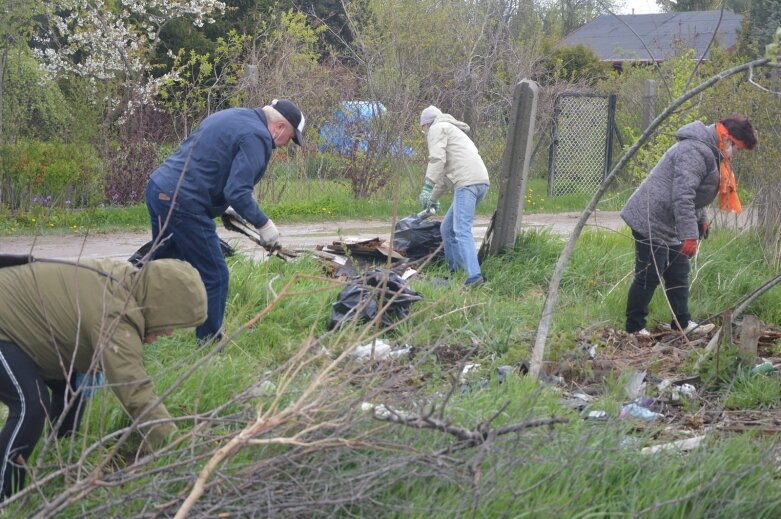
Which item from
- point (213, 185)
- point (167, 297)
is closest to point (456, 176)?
point (213, 185)

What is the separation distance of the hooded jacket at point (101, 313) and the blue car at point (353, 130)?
1065 cm

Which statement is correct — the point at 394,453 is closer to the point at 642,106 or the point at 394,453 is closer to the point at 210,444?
the point at 210,444

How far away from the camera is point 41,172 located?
12.2 m

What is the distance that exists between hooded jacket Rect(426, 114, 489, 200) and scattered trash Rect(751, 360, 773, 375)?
11.4ft

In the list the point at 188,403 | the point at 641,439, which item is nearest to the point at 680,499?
the point at 641,439

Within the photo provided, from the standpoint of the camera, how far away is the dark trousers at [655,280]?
22.7ft

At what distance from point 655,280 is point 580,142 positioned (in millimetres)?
9839

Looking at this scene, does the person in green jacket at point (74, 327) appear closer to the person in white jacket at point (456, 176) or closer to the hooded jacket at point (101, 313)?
the hooded jacket at point (101, 313)

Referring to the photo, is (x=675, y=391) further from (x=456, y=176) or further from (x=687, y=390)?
(x=456, y=176)

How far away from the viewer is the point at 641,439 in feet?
13.9

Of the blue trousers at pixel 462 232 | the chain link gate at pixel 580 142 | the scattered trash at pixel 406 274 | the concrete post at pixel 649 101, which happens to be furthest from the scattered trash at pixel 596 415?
the chain link gate at pixel 580 142

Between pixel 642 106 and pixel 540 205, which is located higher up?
pixel 642 106

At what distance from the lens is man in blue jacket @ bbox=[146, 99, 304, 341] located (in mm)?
5828

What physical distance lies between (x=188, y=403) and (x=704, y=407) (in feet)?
8.85
